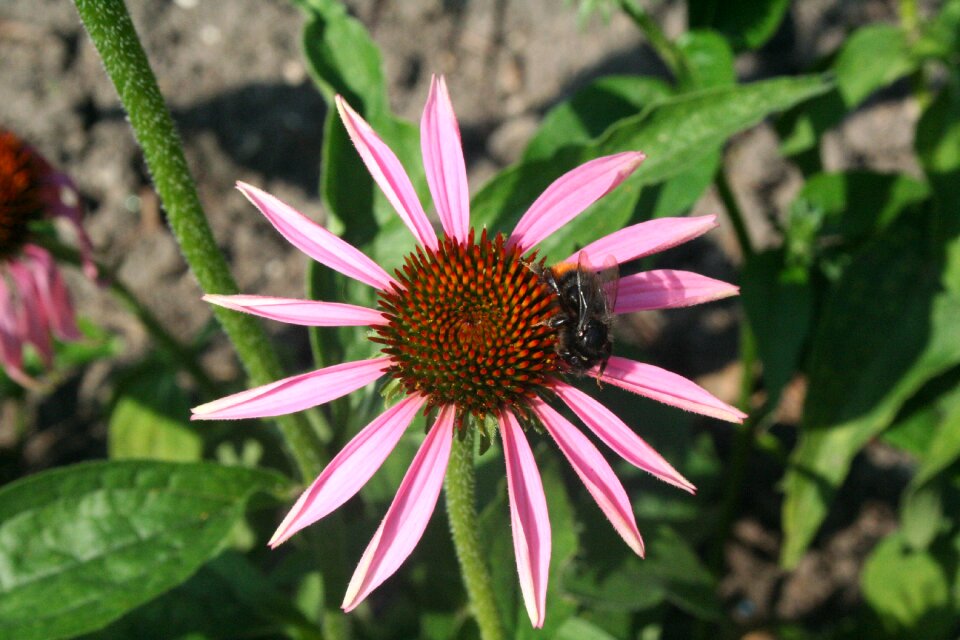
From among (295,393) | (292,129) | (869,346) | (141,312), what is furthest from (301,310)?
(292,129)

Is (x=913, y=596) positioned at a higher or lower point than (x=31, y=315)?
lower

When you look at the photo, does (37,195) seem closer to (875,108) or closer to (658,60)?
(658,60)

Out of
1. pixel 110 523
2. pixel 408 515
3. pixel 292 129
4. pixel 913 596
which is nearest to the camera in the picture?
pixel 408 515

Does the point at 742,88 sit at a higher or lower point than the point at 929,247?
higher

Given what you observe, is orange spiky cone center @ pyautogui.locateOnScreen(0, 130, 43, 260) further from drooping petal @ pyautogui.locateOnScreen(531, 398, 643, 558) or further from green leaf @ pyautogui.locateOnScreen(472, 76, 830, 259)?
drooping petal @ pyautogui.locateOnScreen(531, 398, 643, 558)

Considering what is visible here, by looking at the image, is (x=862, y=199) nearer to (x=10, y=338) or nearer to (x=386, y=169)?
(x=386, y=169)

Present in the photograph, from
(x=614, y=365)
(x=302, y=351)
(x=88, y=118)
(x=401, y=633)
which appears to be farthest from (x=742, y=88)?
(x=88, y=118)
